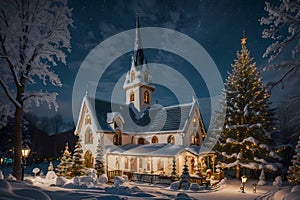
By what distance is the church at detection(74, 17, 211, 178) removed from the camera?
2214cm

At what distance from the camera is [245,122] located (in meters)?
21.3

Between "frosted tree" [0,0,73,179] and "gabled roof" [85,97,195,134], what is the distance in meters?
13.3

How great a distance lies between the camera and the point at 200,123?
2752 centimetres

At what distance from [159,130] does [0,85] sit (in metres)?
17.4

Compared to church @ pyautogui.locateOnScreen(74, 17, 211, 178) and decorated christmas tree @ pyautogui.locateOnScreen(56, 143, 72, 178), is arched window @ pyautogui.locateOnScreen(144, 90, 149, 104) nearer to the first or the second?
A: church @ pyautogui.locateOnScreen(74, 17, 211, 178)

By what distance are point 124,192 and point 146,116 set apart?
17.6m

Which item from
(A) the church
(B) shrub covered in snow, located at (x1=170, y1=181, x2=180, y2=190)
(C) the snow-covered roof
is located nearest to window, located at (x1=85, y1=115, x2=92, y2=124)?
(A) the church

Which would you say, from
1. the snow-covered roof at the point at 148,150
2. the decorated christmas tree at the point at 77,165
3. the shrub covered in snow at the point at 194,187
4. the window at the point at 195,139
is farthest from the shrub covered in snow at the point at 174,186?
Answer: the decorated christmas tree at the point at 77,165

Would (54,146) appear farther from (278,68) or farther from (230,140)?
(278,68)

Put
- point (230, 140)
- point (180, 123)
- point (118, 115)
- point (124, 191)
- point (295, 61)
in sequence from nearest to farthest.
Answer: point (295, 61), point (124, 191), point (230, 140), point (180, 123), point (118, 115)

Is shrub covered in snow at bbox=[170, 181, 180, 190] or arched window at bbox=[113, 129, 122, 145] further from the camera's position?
arched window at bbox=[113, 129, 122, 145]

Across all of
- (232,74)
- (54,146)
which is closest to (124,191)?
(232,74)

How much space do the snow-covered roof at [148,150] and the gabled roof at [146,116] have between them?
2194mm

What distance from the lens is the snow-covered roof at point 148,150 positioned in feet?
69.9
